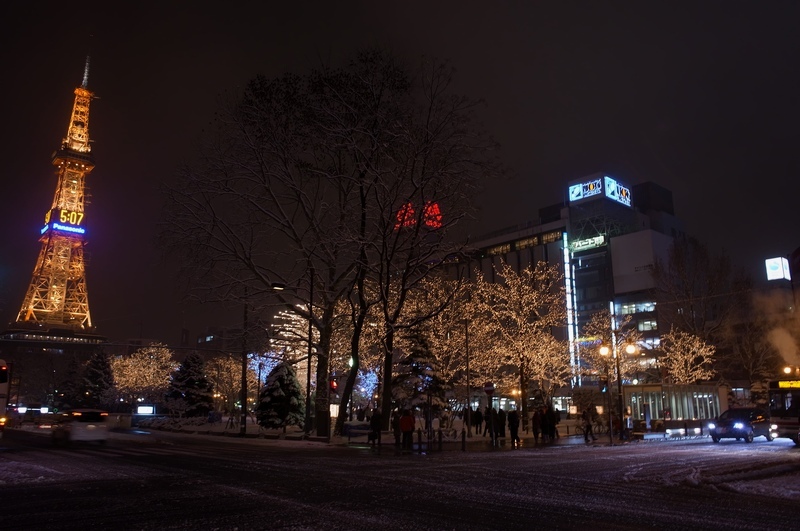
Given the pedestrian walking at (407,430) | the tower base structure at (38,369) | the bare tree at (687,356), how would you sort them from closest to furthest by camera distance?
the pedestrian walking at (407,430)
the bare tree at (687,356)
the tower base structure at (38,369)

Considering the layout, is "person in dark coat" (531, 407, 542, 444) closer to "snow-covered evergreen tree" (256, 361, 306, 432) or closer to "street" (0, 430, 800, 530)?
"street" (0, 430, 800, 530)

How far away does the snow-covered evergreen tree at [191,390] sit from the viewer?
160 ft

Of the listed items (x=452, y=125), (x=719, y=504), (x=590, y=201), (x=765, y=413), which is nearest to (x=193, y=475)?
(x=719, y=504)

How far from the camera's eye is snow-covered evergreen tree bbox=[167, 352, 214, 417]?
48906 millimetres

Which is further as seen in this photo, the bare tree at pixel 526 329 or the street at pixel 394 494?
the bare tree at pixel 526 329

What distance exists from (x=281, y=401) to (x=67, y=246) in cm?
10438

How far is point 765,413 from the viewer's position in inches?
1347

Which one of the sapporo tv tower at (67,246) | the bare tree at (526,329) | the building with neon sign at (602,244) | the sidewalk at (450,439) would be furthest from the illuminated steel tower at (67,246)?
the bare tree at (526,329)

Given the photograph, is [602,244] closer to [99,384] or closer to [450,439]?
[99,384]

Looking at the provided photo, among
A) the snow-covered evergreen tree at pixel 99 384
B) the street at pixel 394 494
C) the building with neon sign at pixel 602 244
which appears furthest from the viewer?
the building with neon sign at pixel 602 244

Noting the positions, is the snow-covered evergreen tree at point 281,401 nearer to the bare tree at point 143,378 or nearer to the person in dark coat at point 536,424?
the person in dark coat at point 536,424

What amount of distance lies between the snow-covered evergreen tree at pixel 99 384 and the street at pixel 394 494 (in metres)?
55.0

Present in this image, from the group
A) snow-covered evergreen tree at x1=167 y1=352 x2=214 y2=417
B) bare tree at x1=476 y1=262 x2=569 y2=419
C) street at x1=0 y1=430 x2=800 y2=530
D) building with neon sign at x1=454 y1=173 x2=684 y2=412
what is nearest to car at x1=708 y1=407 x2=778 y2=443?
street at x1=0 y1=430 x2=800 y2=530

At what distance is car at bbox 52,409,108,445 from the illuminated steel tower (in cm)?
10496
